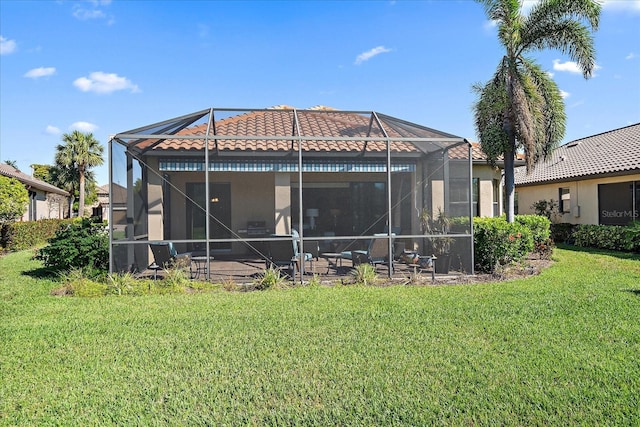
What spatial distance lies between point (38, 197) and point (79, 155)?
11937 millimetres

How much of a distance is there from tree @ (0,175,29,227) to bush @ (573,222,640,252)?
906 inches

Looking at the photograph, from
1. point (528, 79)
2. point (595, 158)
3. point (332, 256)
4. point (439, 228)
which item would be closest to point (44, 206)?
point (332, 256)

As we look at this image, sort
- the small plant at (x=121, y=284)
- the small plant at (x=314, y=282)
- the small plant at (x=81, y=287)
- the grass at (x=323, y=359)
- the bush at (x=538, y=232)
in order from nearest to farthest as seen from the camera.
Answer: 1. the grass at (x=323, y=359)
2. the small plant at (x=81, y=287)
3. the small plant at (x=121, y=284)
4. the small plant at (x=314, y=282)
5. the bush at (x=538, y=232)

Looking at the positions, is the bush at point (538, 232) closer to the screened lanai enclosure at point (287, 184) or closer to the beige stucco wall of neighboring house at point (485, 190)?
the beige stucco wall of neighboring house at point (485, 190)

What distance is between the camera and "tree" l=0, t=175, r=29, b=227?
1568 centimetres

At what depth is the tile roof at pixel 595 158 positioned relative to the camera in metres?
15.7

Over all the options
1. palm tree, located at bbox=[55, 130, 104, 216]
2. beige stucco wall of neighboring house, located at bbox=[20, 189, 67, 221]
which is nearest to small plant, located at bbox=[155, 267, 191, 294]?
beige stucco wall of neighboring house, located at bbox=[20, 189, 67, 221]

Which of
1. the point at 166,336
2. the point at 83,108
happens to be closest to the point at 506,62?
the point at 166,336

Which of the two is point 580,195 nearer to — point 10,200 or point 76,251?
point 76,251

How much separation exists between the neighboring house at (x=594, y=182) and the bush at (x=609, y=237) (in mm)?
845

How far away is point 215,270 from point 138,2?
8.41m

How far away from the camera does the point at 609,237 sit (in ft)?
47.7

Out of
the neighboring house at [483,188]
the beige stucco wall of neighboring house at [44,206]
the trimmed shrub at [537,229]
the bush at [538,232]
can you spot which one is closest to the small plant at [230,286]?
the bush at [538,232]

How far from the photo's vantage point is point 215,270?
10.1 meters
